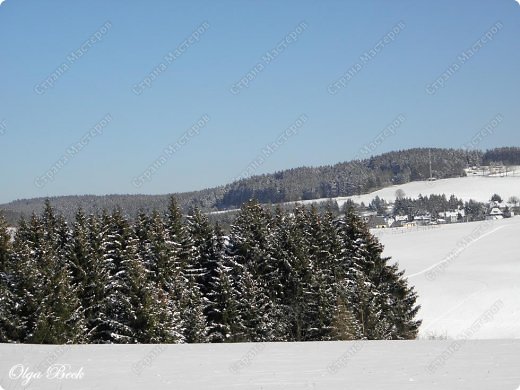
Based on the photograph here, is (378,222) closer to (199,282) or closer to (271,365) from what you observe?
(199,282)

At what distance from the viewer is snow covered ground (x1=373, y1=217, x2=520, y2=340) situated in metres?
41.0

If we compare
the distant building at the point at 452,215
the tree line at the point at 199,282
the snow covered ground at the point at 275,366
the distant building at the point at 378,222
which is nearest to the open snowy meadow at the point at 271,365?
the snow covered ground at the point at 275,366

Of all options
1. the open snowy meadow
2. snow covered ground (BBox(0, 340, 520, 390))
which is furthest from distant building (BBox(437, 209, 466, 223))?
snow covered ground (BBox(0, 340, 520, 390))

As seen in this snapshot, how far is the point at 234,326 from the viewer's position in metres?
28.6

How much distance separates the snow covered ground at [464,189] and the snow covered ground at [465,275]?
63939 millimetres

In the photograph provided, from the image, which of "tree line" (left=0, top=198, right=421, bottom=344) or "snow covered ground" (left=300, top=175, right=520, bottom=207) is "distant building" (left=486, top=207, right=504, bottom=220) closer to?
"snow covered ground" (left=300, top=175, right=520, bottom=207)

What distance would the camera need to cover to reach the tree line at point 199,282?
2589cm

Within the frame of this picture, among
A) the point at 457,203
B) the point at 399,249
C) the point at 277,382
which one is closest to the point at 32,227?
the point at 277,382

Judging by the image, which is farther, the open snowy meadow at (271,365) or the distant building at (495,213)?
the distant building at (495,213)

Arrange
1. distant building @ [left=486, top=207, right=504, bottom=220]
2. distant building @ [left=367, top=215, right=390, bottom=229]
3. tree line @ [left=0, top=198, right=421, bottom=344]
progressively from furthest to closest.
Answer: distant building @ [left=367, top=215, right=390, bottom=229] < distant building @ [left=486, top=207, right=504, bottom=220] < tree line @ [left=0, top=198, right=421, bottom=344]

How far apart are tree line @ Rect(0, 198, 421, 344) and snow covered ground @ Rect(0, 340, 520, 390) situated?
9.01 metres

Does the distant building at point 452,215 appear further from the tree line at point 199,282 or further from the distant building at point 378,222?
the tree line at point 199,282

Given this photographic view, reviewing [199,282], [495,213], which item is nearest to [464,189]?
[495,213]

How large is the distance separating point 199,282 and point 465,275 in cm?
3770
